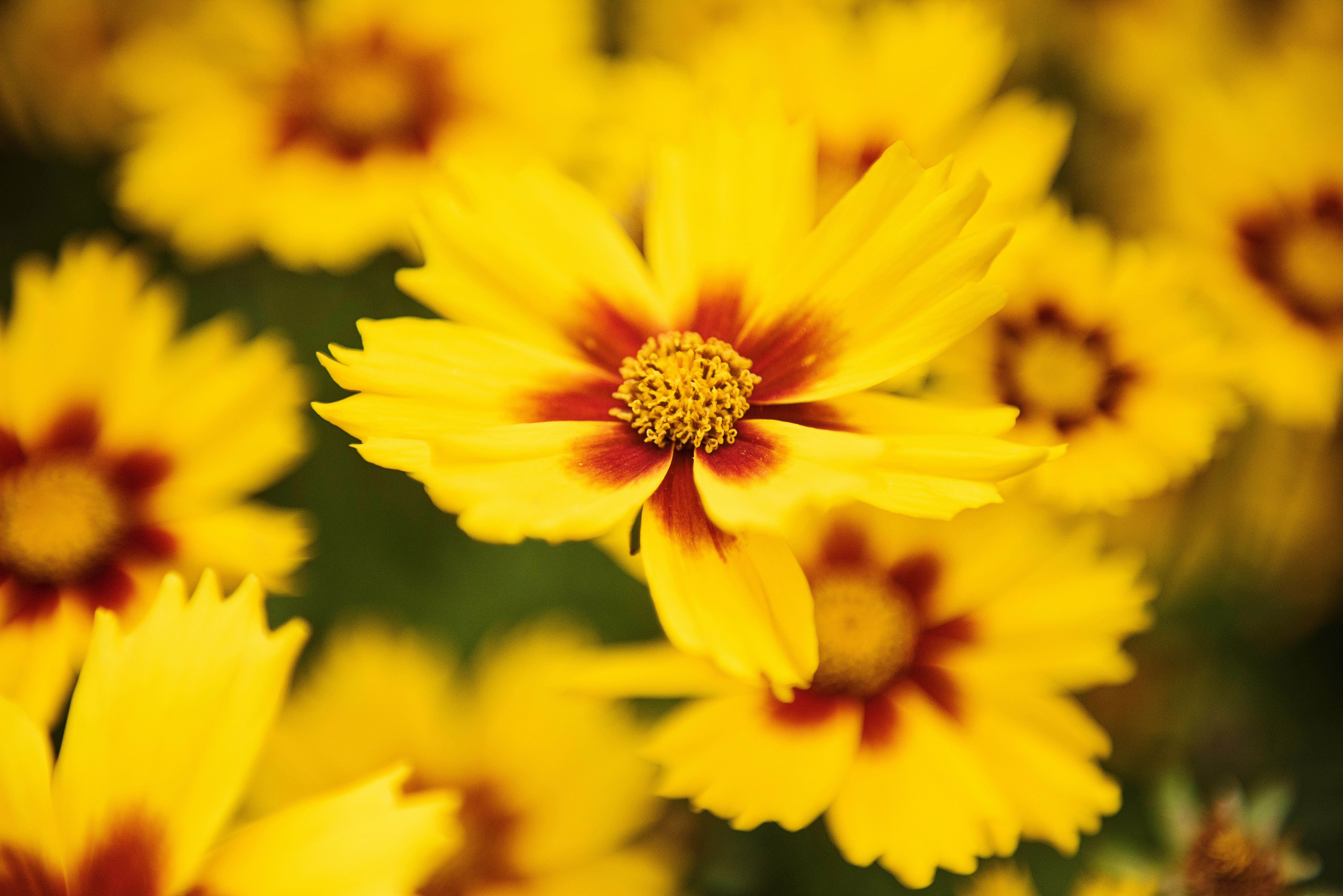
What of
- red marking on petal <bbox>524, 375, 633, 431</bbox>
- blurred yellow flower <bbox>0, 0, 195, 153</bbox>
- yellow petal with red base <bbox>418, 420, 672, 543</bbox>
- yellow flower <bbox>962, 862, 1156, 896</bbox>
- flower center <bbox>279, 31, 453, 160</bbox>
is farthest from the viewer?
blurred yellow flower <bbox>0, 0, 195, 153</bbox>

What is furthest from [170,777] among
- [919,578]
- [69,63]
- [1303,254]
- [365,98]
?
[69,63]

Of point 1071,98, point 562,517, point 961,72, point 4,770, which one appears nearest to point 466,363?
point 562,517

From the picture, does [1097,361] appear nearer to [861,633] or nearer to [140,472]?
[861,633]

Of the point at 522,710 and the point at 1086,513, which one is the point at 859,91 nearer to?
the point at 1086,513

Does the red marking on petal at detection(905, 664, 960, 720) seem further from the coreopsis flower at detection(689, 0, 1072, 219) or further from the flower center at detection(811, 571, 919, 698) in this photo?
the coreopsis flower at detection(689, 0, 1072, 219)

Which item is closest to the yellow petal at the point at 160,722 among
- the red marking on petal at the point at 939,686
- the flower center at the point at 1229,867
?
the red marking on petal at the point at 939,686

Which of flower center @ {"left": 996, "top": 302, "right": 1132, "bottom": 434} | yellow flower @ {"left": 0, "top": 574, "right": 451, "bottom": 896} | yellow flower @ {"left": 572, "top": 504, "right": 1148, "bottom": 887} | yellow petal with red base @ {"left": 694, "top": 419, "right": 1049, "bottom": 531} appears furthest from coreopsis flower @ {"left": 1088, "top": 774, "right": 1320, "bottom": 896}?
yellow flower @ {"left": 0, "top": 574, "right": 451, "bottom": 896}
